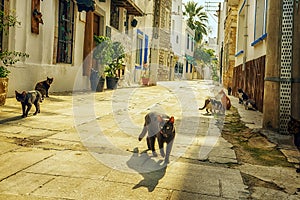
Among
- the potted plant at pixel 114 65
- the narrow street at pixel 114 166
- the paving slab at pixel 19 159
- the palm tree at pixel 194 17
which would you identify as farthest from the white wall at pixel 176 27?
the paving slab at pixel 19 159

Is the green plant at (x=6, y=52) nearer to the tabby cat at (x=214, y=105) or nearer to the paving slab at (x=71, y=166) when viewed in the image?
the paving slab at (x=71, y=166)

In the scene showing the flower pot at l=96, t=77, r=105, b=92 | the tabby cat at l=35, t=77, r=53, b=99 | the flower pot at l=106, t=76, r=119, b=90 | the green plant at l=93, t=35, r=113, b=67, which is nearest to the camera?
the tabby cat at l=35, t=77, r=53, b=99

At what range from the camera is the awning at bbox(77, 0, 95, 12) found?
9945mm

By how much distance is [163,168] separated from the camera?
3.11m

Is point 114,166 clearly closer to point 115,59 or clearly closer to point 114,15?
point 115,59

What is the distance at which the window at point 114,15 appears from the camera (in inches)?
562

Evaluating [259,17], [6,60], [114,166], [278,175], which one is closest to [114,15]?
[259,17]

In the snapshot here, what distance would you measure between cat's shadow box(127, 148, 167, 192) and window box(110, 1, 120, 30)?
11462mm

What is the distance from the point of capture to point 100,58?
11.7 m

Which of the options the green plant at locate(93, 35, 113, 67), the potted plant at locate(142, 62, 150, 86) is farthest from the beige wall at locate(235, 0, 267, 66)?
the potted plant at locate(142, 62, 150, 86)

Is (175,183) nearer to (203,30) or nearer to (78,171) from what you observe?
(78,171)

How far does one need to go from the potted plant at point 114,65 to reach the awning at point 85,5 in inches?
83.6

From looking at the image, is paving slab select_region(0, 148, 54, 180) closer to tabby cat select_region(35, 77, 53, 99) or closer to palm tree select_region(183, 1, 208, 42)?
tabby cat select_region(35, 77, 53, 99)

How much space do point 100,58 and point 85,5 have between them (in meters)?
2.13
